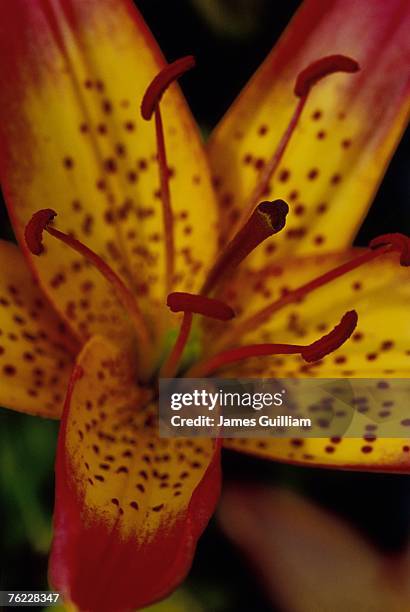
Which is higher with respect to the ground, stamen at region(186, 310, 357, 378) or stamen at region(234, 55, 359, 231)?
stamen at region(234, 55, 359, 231)

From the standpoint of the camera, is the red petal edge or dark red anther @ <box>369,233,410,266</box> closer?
the red petal edge

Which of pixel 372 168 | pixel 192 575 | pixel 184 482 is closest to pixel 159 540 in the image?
pixel 184 482

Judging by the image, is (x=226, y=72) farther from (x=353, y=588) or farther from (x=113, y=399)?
(x=353, y=588)

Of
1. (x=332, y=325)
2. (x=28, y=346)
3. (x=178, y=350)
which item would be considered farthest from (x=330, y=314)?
(x=28, y=346)

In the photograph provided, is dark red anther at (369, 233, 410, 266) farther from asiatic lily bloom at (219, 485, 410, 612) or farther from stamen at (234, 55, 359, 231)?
asiatic lily bloom at (219, 485, 410, 612)

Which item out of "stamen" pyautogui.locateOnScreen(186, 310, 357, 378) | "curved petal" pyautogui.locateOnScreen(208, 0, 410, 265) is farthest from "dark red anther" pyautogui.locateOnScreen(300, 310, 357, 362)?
"curved petal" pyautogui.locateOnScreen(208, 0, 410, 265)

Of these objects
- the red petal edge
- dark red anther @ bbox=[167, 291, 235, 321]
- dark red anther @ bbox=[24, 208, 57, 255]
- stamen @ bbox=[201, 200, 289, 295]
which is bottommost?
the red petal edge
